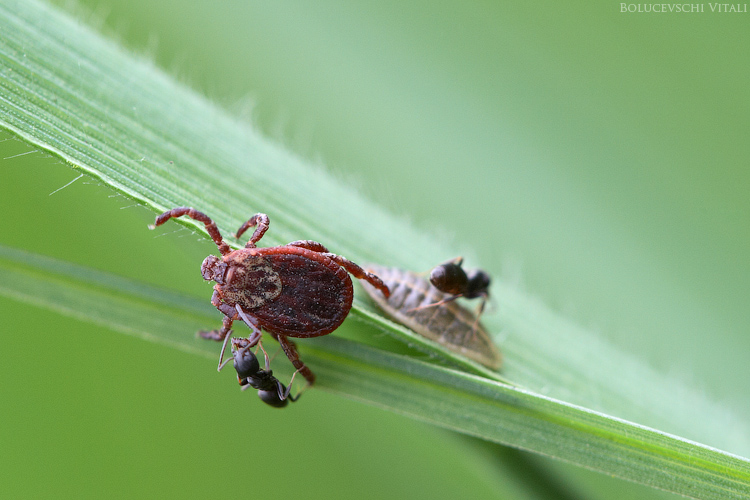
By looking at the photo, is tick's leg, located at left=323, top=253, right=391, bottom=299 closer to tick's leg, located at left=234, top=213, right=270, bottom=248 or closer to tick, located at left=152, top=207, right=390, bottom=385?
tick, located at left=152, top=207, right=390, bottom=385

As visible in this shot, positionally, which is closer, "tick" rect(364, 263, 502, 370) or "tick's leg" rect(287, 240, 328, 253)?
"tick's leg" rect(287, 240, 328, 253)

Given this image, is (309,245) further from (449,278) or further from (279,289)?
(449,278)

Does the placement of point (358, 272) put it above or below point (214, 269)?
above

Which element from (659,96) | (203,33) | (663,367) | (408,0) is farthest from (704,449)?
(203,33)

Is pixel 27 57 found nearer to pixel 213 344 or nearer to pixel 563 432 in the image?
pixel 213 344

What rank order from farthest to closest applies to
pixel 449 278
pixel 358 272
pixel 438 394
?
pixel 449 278 < pixel 358 272 < pixel 438 394

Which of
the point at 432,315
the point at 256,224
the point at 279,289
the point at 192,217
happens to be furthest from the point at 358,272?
the point at 192,217

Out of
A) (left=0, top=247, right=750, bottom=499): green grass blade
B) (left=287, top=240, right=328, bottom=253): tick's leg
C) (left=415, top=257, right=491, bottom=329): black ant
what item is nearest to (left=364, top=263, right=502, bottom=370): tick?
(left=415, top=257, right=491, bottom=329): black ant
